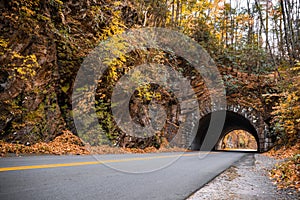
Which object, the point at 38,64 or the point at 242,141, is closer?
the point at 38,64

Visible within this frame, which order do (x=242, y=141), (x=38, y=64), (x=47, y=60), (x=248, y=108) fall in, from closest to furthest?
(x=38, y=64)
(x=47, y=60)
(x=248, y=108)
(x=242, y=141)

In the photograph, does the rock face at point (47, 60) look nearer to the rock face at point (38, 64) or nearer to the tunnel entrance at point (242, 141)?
the rock face at point (38, 64)

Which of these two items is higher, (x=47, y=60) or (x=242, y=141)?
(x=47, y=60)

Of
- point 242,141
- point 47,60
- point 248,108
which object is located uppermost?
point 47,60

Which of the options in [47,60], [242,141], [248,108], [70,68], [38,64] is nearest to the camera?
[38,64]

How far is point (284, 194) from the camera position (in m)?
2.82

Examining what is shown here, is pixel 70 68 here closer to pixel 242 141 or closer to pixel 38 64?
pixel 38 64

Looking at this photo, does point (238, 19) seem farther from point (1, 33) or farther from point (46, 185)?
point (46, 185)

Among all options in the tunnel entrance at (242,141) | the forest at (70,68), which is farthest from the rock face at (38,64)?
the tunnel entrance at (242,141)

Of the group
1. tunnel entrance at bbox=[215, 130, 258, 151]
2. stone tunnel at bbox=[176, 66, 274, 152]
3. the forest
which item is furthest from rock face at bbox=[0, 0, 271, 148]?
tunnel entrance at bbox=[215, 130, 258, 151]

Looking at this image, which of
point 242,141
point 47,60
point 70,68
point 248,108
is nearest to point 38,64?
point 47,60

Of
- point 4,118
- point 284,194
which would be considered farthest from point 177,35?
point 284,194

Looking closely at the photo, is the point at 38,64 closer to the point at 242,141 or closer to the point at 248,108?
the point at 248,108

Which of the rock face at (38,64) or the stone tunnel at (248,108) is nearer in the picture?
the rock face at (38,64)
